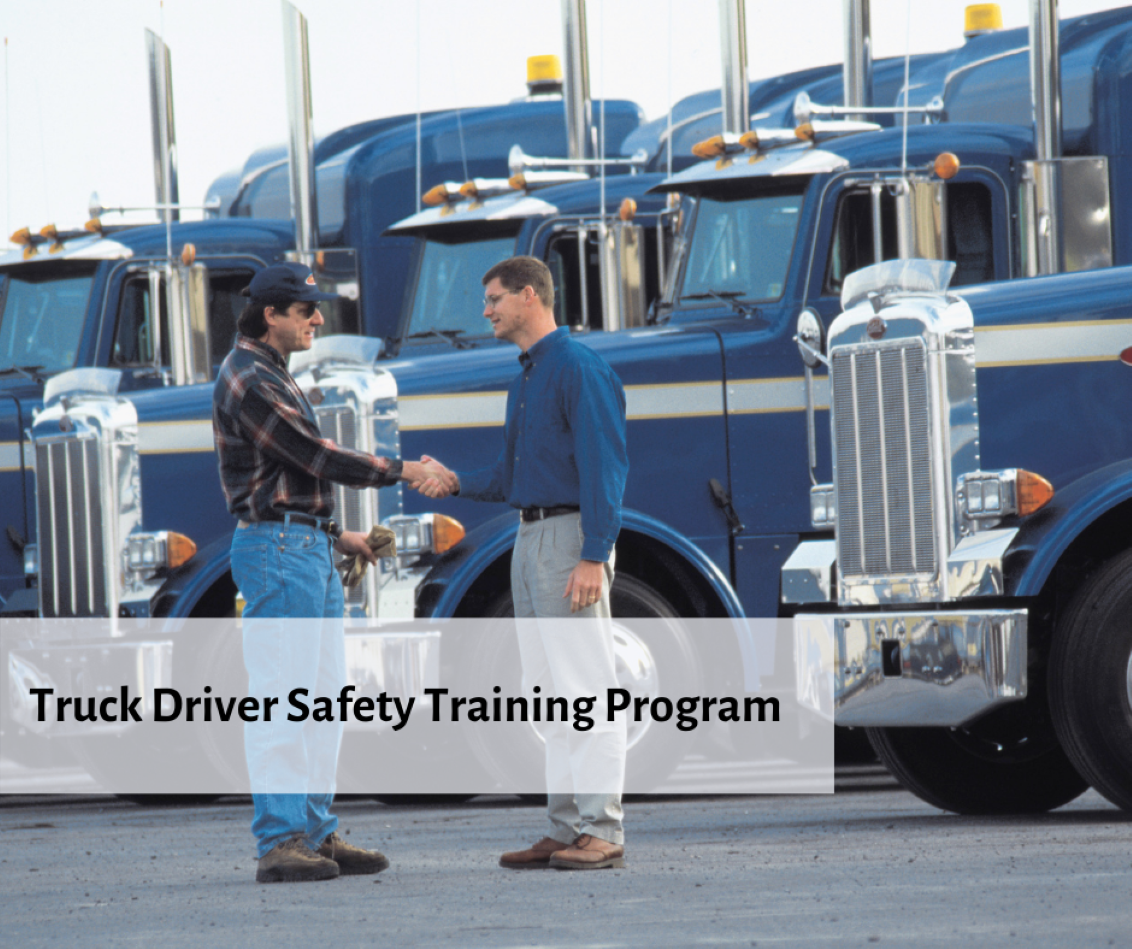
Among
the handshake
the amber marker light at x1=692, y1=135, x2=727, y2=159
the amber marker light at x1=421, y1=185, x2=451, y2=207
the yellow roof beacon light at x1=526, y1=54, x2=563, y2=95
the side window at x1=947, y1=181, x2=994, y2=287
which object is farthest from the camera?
the yellow roof beacon light at x1=526, y1=54, x2=563, y2=95

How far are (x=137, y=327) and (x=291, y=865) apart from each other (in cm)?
605

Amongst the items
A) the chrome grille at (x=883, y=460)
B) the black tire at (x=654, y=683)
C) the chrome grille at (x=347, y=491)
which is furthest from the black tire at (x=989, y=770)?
the chrome grille at (x=347, y=491)

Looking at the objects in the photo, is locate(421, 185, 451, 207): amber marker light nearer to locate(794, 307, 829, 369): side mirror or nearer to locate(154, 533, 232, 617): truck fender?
locate(154, 533, 232, 617): truck fender

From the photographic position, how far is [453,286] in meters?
11.1

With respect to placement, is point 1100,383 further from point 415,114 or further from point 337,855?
point 415,114

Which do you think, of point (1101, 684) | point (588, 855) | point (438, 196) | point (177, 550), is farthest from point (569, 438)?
point (438, 196)

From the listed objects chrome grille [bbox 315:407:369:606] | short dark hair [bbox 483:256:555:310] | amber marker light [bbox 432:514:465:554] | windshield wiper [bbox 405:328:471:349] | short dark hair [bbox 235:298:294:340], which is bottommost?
amber marker light [bbox 432:514:465:554]

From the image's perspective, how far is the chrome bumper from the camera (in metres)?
7.40

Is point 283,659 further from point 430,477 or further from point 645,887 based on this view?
point 645,887

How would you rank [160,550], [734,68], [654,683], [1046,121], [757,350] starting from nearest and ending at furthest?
[1046,121] → [654,683] → [757,350] → [160,550] → [734,68]

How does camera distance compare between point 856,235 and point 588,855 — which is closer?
point 588,855

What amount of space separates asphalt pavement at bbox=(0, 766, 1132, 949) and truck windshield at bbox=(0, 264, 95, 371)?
390 centimetres

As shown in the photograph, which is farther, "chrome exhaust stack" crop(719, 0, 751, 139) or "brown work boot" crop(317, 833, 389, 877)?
"chrome exhaust stack" crop(719, 0, 751, 139)

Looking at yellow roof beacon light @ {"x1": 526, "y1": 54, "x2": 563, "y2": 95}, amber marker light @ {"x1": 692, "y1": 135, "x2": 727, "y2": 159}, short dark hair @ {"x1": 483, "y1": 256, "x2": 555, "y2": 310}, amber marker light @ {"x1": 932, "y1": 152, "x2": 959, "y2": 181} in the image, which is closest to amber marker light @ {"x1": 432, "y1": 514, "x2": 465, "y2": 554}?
amber marker light @ {"x1": 692, "y1": 135, "x2": 727, "y2": 159}
